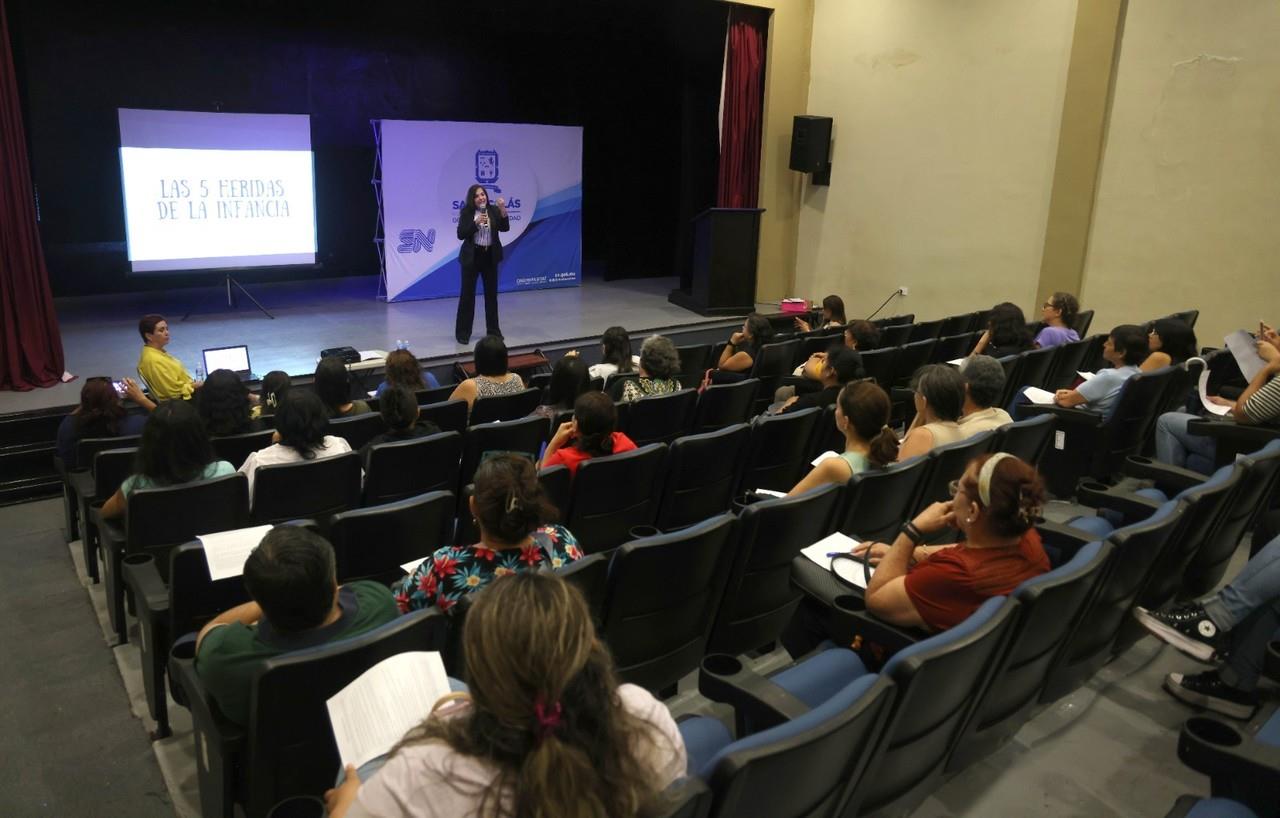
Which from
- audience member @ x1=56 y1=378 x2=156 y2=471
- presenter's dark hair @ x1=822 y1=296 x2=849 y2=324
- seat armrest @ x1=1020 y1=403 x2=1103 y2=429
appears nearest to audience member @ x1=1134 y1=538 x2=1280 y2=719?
seat armrest @ x1=1020 y1=403 x2=1103 y2=429

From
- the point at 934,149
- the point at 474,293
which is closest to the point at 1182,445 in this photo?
the point at 934,149

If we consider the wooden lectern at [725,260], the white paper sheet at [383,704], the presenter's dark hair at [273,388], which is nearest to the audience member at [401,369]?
the presenter's dark hair at [273,388]

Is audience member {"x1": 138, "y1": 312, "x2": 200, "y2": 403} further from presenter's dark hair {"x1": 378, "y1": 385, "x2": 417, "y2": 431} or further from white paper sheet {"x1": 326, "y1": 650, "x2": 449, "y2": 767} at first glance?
white paper sheet {"x1": 326, "y1": 650, "x2": 449, "y2": 767}

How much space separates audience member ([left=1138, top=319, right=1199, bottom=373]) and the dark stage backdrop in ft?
22.4

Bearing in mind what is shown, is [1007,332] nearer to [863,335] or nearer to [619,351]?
[863,335]

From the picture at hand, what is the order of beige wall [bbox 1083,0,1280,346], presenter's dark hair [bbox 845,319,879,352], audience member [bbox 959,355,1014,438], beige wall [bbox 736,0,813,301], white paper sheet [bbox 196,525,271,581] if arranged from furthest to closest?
1. beige wall [bbox 736,0,813,301]
2. beige wall [bbox 1083,0,1280,346]
3. presenter's dark hair [bbox 845,319,879,352]
4. audience member [bbox 959,355,1014,438]
5. white paper sheet [bbox 196,525,271,581]

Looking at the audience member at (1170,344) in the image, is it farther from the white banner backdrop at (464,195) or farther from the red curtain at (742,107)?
the white banner backdrop at (464,195)

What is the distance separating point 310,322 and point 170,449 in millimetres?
5724

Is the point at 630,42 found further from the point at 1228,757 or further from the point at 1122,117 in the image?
the point at 1228,757

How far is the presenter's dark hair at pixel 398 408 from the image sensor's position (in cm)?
378

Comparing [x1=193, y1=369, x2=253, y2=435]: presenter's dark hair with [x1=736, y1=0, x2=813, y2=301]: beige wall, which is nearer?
[x1=193, y1=369, x2=253, y2=435]: presenter's dark hair

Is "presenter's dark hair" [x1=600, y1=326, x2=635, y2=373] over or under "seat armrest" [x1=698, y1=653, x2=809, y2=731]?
over

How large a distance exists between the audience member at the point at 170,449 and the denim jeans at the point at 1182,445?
4.37m

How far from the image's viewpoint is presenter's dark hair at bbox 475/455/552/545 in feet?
7.44
